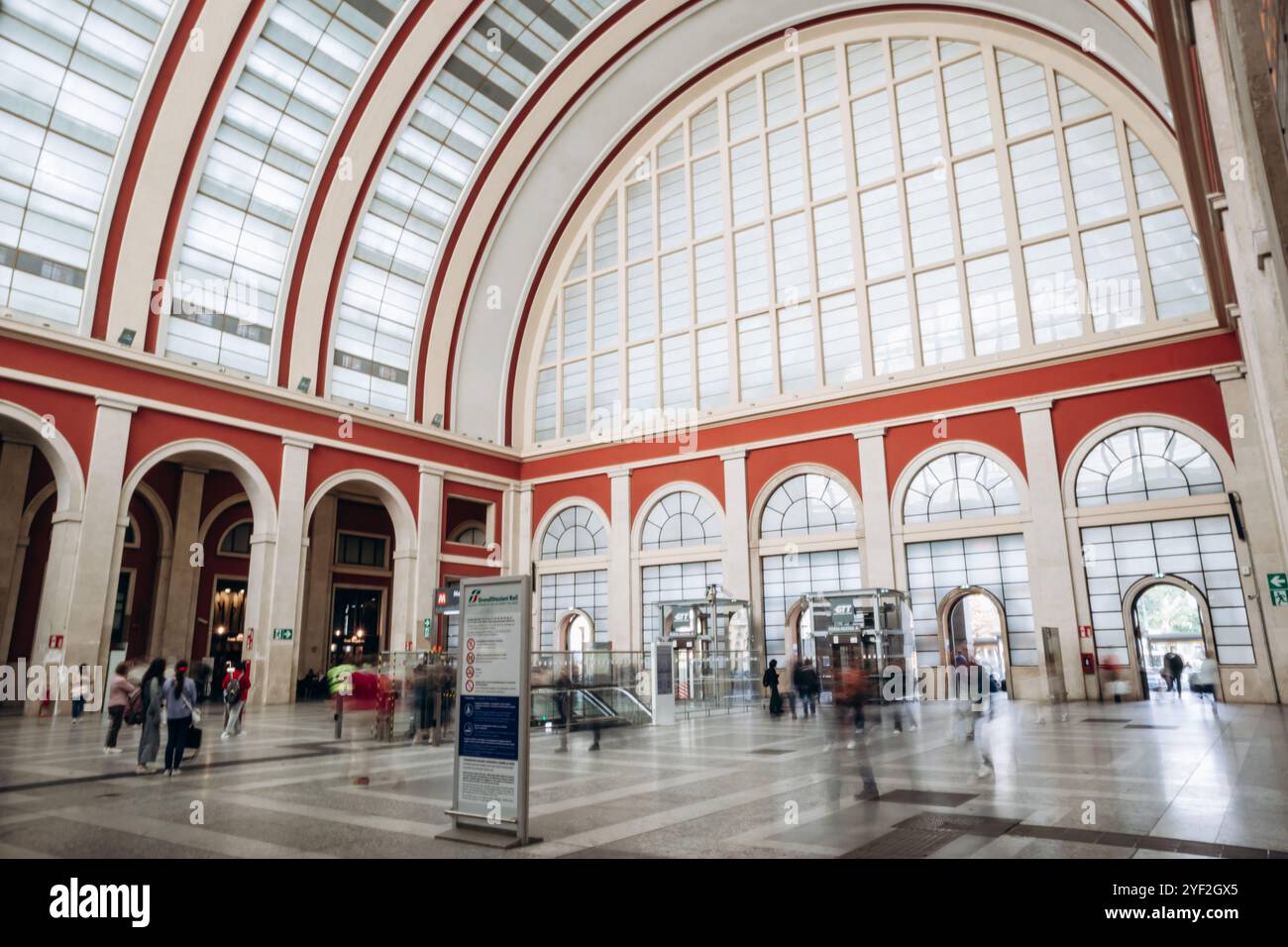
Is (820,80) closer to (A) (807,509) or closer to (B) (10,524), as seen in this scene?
(A) (807,509)

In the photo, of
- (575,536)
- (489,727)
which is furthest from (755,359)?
(489,727)

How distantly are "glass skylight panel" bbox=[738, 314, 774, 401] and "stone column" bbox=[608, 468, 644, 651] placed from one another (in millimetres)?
5907

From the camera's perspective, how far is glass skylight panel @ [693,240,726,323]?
99.7 ft

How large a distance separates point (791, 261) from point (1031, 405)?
10.2 m

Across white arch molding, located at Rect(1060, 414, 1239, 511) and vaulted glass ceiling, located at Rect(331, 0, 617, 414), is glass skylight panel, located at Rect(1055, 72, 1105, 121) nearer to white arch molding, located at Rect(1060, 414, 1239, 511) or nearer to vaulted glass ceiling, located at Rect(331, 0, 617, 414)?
white arch molding, located at Rect(1060, 414, 1239, 511)

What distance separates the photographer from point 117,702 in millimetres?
12633

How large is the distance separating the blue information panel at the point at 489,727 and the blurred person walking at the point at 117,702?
8707 millimetres

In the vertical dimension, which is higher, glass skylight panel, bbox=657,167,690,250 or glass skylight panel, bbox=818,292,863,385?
glass skylight panel, bbox=657,167,690,250

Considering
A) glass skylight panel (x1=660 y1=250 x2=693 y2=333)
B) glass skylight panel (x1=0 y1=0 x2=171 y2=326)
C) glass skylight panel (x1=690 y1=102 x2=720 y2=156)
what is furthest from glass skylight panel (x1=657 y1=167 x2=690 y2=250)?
glass skylight panel (x1=0 y1=0 x2=171 y2=326)

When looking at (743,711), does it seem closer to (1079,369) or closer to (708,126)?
(1079,369)
